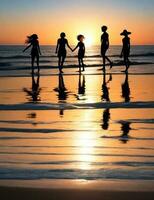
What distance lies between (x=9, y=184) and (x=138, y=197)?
1.37 meters

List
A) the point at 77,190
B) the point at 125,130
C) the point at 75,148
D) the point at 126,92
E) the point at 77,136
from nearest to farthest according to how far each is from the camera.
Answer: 1. the point at 77,190
2. the point at 75,148
3. the point at 77,136
4. the point at 125,130
5. the point at 126,92

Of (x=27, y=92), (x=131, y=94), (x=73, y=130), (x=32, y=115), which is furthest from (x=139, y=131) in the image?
(x=27, y=92)

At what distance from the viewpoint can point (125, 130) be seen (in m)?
10.0

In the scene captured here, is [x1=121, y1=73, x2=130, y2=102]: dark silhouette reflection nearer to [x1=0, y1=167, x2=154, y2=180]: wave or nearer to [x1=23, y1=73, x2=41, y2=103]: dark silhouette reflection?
[x1=23, y1=73, x2=41, y2=103]: dark silhouette reflection

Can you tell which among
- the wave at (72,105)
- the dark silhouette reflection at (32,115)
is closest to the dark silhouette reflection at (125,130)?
the dark silhouette reflection at (32,115)

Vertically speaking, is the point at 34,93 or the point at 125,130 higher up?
the point at 125,130

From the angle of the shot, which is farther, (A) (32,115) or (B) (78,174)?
(A) (32,115)

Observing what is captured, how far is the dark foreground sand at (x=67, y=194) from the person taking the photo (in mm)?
5641

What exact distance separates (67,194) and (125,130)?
437 centimetres

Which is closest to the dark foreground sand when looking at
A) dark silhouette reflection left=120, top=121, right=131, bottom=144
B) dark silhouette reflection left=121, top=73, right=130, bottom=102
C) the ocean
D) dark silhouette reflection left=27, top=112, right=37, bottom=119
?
the ocean

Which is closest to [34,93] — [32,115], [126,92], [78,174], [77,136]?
[126,92]

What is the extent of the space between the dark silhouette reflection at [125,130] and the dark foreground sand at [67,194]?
3.00 metres

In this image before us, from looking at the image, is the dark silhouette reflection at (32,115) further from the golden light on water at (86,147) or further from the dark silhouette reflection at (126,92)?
the dark silhouette reflection at (126,92)

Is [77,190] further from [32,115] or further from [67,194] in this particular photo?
[32,115]
